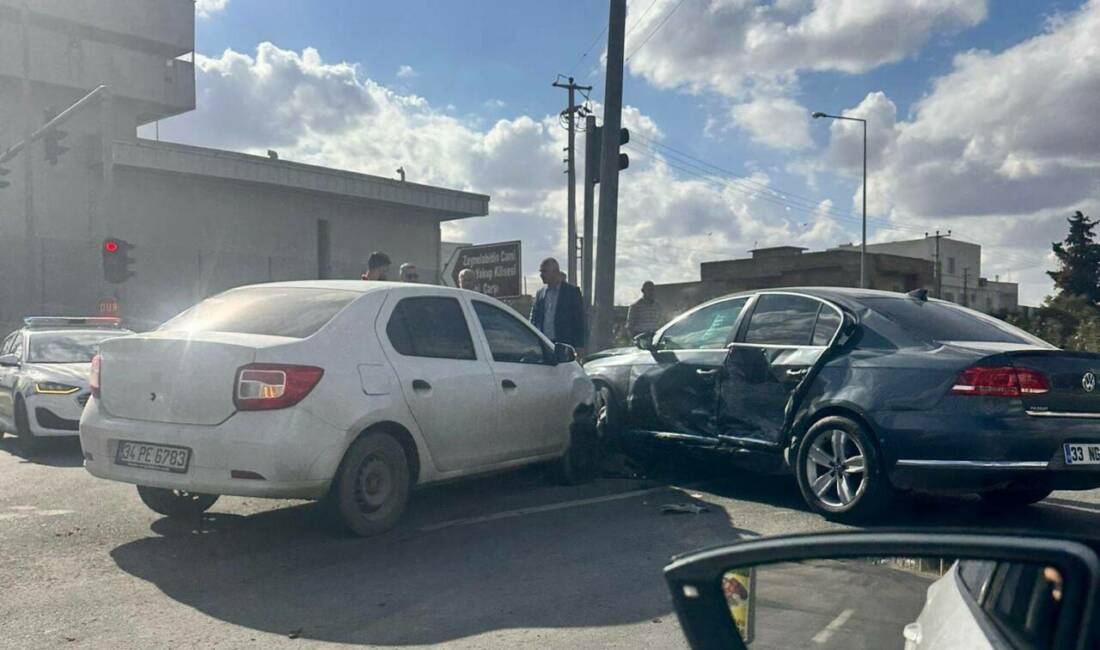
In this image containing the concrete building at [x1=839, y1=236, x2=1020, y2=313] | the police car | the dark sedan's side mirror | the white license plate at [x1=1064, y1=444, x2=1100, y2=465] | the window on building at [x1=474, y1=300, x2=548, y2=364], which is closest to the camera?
the white license plate at [x1=1064, y1=444, x2=1100, y2=465]

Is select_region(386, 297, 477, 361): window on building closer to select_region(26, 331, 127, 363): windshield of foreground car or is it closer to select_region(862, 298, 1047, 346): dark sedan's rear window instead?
select_region(862, 298, 1047, 346): dark sedan's rear window

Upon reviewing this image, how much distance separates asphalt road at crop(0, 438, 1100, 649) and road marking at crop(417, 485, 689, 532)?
0.02 m

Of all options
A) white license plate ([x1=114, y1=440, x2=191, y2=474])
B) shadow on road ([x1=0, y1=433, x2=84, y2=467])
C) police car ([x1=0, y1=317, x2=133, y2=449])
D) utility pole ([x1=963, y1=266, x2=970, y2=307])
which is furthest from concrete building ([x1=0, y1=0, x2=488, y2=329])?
utility pole ([x1=963, y1=266, x2=970, y2=307])

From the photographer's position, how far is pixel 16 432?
427 inches

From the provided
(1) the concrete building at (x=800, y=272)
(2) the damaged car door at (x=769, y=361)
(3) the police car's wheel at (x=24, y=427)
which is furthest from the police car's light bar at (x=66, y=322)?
(1) the concrete building at (x=800, y=272)

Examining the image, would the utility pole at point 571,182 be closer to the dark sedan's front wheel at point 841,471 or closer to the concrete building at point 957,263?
the dark sedan's front wheel at point 841,471

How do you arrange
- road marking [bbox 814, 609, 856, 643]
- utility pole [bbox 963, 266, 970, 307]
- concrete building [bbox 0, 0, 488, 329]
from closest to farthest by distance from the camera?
road marking [bbox 814, 609, 856, 643]
concrete building [bbox 0, 0, 488, 329]
utility pole [bbox 963, 266, 970, 307]

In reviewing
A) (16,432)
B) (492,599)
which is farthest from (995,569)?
(16,432)

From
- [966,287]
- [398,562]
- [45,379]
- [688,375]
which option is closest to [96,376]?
[398,562]

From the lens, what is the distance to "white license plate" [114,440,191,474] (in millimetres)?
5492

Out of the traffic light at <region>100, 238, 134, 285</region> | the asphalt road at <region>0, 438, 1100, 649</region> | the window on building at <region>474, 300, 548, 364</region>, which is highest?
the traffic light at <region>100, 238, 134, 285</region>

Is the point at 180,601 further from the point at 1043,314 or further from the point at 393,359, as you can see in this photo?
the point at 1043,314

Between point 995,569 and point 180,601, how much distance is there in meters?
4.14

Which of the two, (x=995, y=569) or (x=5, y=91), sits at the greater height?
(x=5, y=91)
